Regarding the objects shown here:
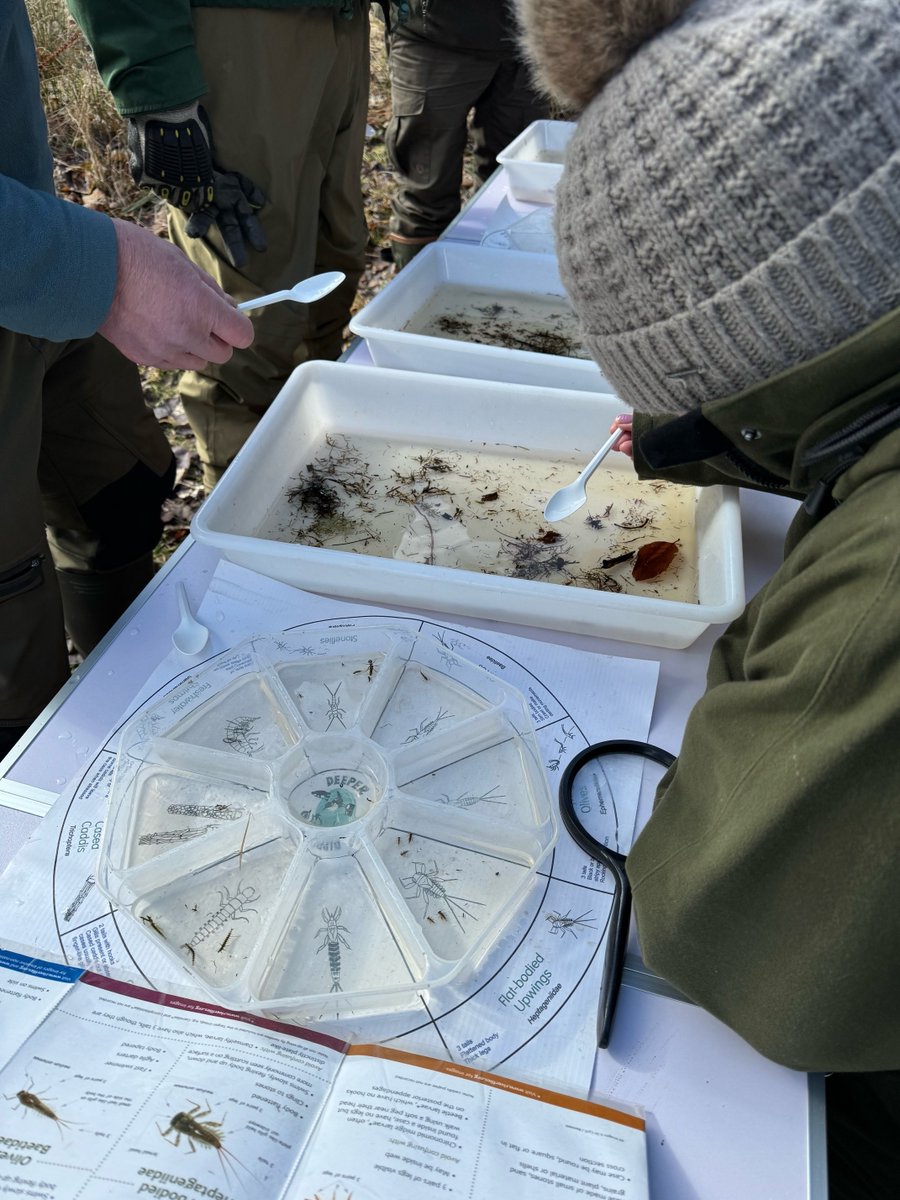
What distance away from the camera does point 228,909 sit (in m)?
0.88

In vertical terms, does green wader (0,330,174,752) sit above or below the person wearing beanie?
below

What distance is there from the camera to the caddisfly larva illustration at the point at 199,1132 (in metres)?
0.70

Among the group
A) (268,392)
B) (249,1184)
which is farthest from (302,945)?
(268,392)

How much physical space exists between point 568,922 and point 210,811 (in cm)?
40

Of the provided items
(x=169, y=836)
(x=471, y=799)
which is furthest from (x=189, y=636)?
(x=471, y=799)

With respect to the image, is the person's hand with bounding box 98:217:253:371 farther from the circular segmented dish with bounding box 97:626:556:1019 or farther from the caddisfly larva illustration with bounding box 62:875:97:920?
the caddisfly larva illustration with bounding box 62:875:97:920

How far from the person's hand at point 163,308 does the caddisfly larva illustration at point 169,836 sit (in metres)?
0.69

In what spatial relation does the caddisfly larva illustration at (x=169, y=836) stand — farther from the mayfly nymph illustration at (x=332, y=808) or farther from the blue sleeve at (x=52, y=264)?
the blue sleeve at (x=52, y=264)

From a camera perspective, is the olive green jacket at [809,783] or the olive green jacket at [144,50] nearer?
the olive green jacket at [809,783]

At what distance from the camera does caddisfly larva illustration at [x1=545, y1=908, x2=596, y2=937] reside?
874 millimetres

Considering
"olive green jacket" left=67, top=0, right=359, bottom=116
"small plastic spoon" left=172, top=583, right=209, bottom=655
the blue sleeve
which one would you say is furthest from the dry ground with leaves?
"small plastic spoon" left=172, top=583, right=209, bottom=655

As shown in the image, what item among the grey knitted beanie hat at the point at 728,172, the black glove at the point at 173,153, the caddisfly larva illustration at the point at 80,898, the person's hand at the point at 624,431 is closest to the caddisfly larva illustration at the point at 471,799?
the caddisfly larva illustration at the point at 80,898

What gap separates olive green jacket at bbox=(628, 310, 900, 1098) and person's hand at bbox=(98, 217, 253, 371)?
2.35 feet

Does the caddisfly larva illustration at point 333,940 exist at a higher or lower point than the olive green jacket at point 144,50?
lower
